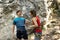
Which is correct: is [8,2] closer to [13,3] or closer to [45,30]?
[13,3]

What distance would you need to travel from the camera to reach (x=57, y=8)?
1123cm

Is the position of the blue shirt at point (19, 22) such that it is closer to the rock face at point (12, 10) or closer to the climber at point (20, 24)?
the climber at point (20, 24)

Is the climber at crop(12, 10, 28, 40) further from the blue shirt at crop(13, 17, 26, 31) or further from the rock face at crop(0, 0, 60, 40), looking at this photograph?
the rock face at crop(0, 0, 60, 40)

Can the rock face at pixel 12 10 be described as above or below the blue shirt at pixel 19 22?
below

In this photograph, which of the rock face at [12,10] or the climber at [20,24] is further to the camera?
the rock face at [12,10]

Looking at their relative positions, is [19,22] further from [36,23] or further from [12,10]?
[12,10]

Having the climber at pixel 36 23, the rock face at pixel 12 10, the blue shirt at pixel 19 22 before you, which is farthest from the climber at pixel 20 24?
the rock face at pixel 12 10

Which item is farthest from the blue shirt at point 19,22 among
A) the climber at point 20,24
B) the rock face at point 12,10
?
the rock face at point 12,10

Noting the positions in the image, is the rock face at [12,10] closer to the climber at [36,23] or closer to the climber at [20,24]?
the climber at [20,24]

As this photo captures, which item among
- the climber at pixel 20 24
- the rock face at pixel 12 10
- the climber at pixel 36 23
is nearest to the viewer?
the climber at pixel 36 23

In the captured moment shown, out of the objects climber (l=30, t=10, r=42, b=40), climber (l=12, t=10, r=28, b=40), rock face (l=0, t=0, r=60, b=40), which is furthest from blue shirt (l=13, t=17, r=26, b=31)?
rock face (l=0, t=0, r=60, b=40)

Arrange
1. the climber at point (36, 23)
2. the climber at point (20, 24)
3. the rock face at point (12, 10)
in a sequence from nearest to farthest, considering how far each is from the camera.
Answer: the climber at point (36, 23)
the climber at point (20, 24)
the rock face at point (12, 10)

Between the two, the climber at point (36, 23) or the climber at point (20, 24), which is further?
the climber at point (20, 24)

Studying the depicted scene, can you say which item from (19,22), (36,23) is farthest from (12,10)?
(36,23)
